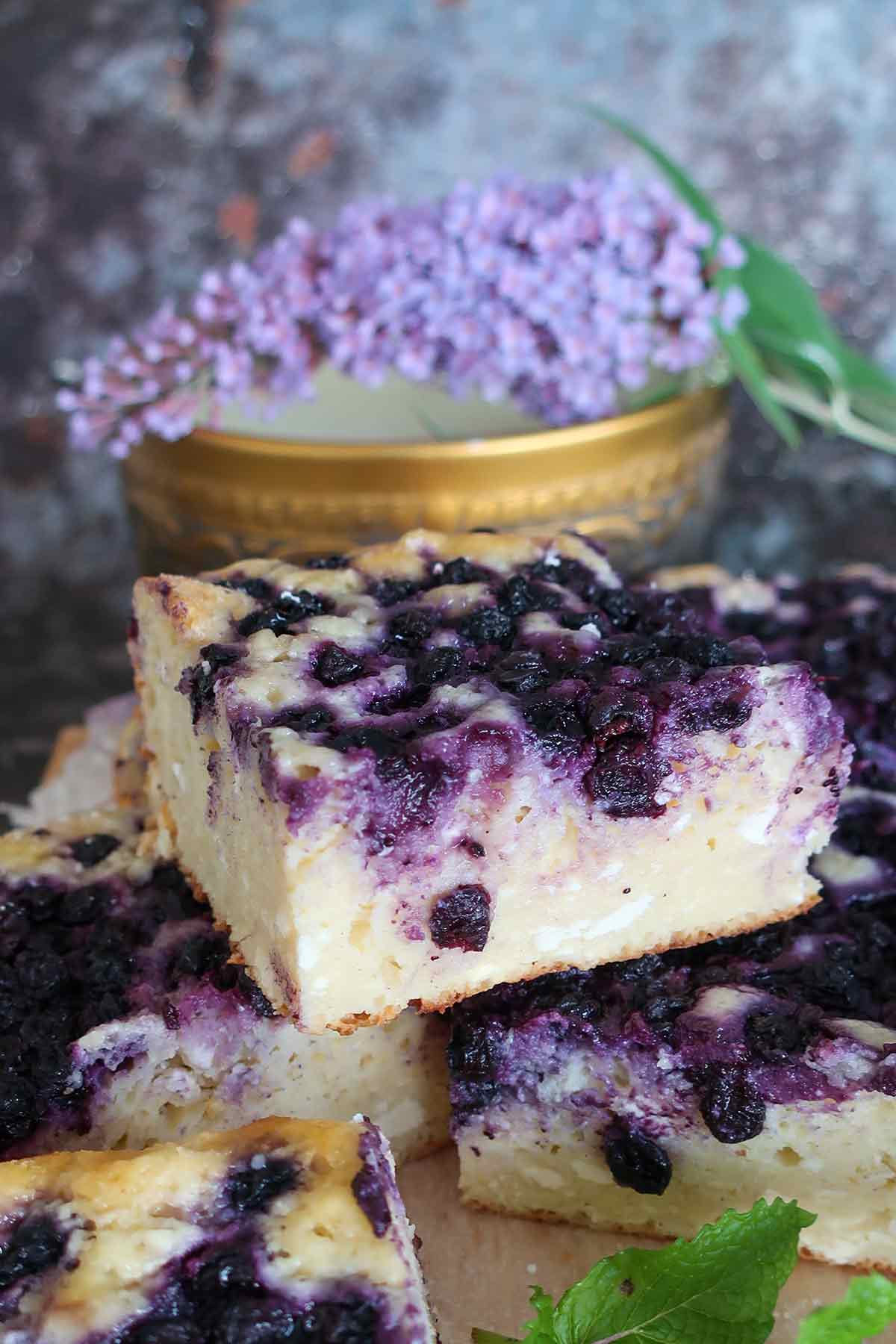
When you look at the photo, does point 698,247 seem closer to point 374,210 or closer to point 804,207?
point 374,210

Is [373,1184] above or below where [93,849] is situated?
above

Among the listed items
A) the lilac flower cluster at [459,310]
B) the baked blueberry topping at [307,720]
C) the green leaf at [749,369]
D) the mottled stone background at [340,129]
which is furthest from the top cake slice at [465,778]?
the mottled stone background at [340,129]

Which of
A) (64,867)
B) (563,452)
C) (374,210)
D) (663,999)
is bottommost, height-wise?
(64,867)

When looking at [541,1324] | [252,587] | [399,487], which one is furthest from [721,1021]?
[399,487]

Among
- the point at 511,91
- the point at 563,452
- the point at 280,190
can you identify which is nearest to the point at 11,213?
the point at 280,190

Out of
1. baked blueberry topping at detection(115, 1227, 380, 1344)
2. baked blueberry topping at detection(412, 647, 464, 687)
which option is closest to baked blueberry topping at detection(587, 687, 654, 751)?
baked blueberry topping at detection(412, 647, 464, 687)

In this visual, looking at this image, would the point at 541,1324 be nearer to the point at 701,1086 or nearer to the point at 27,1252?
the point at 701,1086

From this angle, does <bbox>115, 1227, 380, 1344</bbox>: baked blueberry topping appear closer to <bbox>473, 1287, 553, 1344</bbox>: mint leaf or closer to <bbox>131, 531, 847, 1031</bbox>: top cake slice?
<bbox>473, 1287, 553, 1344</bbox>: mint leaf
